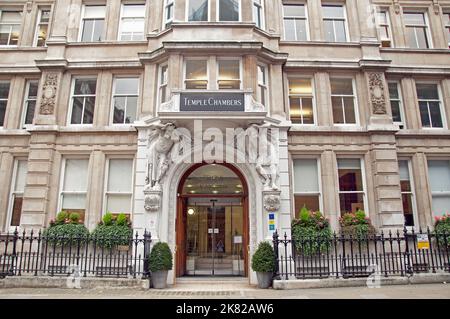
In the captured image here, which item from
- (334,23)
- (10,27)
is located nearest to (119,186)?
(10,27)

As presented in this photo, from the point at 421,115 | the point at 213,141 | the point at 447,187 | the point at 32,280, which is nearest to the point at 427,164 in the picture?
the point at 447,187

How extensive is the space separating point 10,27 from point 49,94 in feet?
17.3

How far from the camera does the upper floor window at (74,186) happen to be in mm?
13969

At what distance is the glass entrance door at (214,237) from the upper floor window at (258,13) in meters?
7.89

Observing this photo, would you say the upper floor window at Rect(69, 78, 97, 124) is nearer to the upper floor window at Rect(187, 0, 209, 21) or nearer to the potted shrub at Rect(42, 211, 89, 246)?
the potted shrub at Rect(42, 211, 89, 246)

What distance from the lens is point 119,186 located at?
557 inches

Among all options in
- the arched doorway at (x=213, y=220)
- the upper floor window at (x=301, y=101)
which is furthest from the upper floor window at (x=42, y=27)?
the upper floor window at (x=301, y=101)

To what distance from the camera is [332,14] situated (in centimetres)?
1631

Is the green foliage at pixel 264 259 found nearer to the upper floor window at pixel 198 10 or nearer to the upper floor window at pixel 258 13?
the upper floor window at pixel 258 13

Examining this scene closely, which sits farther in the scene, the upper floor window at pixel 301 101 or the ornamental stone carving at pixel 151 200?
the upper floor window at pixel 301 101

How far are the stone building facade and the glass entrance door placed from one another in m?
0.08

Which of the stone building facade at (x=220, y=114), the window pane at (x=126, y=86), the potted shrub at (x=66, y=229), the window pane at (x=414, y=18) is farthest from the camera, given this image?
the window pane at (x=414, y=18)

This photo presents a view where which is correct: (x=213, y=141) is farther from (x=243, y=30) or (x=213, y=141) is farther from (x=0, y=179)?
(x=0, y=179)

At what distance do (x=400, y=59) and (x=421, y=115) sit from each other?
2.81 metres
